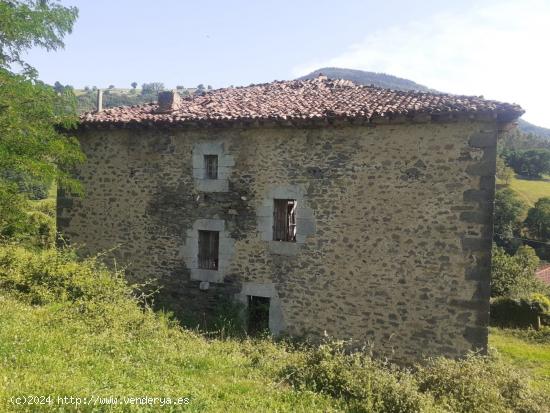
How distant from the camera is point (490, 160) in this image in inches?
331

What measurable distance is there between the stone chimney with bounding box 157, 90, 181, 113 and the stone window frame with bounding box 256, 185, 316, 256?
3.70 m

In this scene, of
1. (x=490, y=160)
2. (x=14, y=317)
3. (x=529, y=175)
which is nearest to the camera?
(x=14, y=317)

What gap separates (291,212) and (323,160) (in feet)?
5.94

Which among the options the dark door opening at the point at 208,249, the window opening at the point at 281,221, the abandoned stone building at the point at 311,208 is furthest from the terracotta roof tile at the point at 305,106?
the dark door opening at the point at 208,249

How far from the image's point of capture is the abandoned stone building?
8.63 m

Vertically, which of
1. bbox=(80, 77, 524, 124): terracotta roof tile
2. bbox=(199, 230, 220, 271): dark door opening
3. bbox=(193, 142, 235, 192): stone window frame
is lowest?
bbox=(199, 230, 220, 271): dark door opening

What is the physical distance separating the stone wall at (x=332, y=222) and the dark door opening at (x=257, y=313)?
34cm

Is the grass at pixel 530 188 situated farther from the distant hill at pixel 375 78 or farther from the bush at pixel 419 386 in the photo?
the distant hill at pixel 375 78

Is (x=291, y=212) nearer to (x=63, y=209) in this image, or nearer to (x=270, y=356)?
(x=270, y=356)

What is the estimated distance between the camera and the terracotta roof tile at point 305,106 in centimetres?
Answer: 853

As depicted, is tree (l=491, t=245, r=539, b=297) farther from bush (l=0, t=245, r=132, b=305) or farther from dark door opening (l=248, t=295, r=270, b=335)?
bush (l=0, t=245, r=132, b=305)

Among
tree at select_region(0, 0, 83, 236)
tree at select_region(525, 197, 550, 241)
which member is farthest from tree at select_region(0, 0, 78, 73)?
tree at select_region(525, 197, 550, 241)

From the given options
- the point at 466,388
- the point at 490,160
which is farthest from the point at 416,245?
the point at 466,388

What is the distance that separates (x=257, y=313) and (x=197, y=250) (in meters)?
2.07
